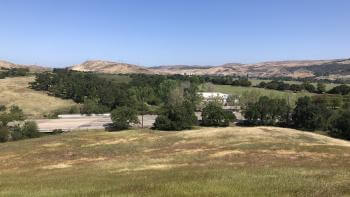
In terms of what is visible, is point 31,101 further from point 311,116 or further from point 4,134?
point 311,116

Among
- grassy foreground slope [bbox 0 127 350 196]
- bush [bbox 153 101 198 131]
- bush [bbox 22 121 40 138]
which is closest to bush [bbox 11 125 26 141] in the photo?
bush [bbox 22 121 40 138]

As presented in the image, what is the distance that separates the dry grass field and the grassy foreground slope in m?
89.5

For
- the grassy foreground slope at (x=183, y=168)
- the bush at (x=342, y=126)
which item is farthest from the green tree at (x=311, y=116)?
the grassy foreground slope at (x=183, y=168)

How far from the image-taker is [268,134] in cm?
6800

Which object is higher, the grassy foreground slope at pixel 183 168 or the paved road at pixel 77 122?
the grassy foreground slope at pixel 183 168

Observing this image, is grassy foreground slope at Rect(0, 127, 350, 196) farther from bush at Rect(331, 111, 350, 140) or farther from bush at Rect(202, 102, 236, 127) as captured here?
bush at Rect(202, 102, 236, 127)

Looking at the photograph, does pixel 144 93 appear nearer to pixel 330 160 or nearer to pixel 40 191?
pixel 330 160

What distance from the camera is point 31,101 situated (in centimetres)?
17450

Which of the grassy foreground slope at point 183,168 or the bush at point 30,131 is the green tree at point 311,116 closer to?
the grassy foreground slope at point 183,168

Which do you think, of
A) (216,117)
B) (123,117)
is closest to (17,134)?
(123,117)

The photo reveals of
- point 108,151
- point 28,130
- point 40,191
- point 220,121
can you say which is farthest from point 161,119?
point 40,191

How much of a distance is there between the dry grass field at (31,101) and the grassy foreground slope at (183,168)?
294ft

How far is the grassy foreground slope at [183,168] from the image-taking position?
20.7 meters

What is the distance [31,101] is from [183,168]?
155 m
